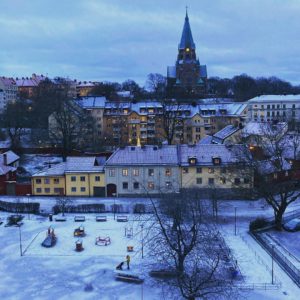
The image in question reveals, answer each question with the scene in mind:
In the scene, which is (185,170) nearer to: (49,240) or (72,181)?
(72,181)

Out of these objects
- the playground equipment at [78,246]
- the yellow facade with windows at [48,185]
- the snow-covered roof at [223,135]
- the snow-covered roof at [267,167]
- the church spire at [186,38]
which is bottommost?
the playground equipment at [78,246]

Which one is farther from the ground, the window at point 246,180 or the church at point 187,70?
the church at point 187,70

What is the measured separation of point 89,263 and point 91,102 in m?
56.4

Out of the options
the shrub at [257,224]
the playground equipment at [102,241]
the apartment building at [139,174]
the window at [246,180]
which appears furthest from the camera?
the apartment building at [139,174]

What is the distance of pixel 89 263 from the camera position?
26.1 metres

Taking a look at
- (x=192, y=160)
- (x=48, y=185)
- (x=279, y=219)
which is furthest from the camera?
(x=48, y=185)

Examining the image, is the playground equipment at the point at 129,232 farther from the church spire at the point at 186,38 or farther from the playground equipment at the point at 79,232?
the church spire at the point at 186,38

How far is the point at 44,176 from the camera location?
144 ft

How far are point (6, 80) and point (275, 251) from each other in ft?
436

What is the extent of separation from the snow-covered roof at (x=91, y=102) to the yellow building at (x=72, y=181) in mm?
35847

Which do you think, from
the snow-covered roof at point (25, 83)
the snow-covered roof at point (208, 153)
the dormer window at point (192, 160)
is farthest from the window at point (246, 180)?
the snow-covered roof at point (25, 83)

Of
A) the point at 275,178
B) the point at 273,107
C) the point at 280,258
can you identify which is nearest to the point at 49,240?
the point at 280,258

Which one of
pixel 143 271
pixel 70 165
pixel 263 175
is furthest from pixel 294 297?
pixel 70 165

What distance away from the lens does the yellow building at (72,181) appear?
4356 centimetres
